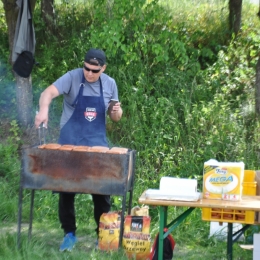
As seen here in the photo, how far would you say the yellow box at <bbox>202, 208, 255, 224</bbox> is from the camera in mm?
4953

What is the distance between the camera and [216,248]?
20.5 feet

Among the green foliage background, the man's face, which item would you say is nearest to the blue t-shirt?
the man's face

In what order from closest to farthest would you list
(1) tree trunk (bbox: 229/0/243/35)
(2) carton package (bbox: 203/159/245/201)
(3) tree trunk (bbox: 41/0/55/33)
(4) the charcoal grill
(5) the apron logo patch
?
(2) carton package (bbox: 203/159/245/201) → (4) the charcoal grill → (5) the apron logo patch → (1) tree trunk (bbox: 229/0/243/35) → (3) tree trunk (bbox: 41/0/55/33)

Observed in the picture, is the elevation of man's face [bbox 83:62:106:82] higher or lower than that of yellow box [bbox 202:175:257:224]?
higher

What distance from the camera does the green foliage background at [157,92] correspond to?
7969 millimetres

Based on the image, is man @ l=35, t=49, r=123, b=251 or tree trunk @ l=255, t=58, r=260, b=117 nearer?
man @ l=35, t=49, r=123, b=251

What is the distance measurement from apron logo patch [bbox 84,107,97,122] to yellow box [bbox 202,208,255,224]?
1423mm

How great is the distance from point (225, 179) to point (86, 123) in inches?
59.2

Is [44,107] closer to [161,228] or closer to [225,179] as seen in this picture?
[161,228]

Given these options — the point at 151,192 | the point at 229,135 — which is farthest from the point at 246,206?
the point at 229,135

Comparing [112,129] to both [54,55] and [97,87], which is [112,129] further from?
[97,87]

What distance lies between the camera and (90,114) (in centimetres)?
569

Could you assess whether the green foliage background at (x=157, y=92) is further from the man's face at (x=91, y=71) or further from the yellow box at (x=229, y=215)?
the man's face at (x=91, y=71)

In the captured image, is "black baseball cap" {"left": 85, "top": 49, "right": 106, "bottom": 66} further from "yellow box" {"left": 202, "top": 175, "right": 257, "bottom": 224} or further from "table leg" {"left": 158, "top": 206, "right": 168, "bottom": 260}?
"yellow box" {"left": 202, "top": 175, "right": 257, "bottom": 224}
